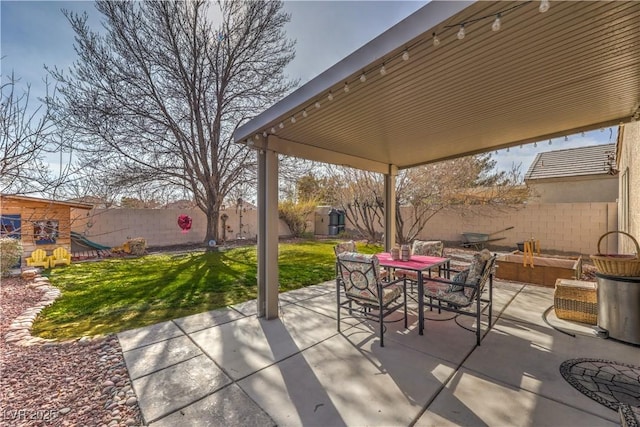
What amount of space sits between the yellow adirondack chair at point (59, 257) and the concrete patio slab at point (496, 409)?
9.62 m

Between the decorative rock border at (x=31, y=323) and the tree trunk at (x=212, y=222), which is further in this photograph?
the tree trunk at (x=212, y=222)

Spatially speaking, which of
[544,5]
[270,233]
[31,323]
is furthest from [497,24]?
[31,323]

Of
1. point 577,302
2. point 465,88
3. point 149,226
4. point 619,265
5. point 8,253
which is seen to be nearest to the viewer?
point 465,88

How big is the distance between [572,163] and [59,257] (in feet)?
58.2

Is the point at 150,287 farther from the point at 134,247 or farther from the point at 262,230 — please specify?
Answer: the point at 134,247

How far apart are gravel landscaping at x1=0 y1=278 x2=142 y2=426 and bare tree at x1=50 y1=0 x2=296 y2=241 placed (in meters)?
7.30

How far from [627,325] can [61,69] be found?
12650 millimetres

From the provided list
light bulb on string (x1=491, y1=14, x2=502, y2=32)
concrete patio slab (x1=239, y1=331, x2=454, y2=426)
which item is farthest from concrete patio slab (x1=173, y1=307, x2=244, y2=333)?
light bulb on string (x1=491, y1=14, x2=502, y2=32)

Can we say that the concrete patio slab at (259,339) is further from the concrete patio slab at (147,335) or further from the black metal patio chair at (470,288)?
the black metal patio chair at (470,288)

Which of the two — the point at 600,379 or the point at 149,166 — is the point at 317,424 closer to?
the point at 600,379

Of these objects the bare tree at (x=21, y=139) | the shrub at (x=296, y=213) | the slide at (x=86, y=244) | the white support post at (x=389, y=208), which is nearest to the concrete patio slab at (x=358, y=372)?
the bare tree at (x=21, y=139)

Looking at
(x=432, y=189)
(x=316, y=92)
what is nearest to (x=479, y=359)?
(x=316, y=92)

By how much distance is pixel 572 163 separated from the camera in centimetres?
1092

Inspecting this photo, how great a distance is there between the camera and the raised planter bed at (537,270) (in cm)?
526
